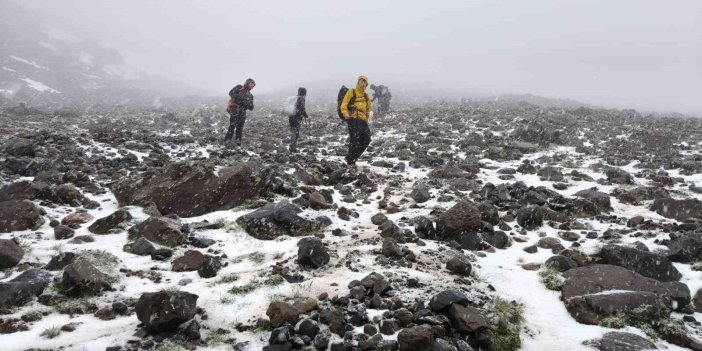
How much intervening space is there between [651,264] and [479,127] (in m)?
15.9

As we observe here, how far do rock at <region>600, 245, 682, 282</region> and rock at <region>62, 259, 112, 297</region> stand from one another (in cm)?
734

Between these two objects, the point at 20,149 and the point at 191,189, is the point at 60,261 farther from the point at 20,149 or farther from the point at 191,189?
the point at 20,149

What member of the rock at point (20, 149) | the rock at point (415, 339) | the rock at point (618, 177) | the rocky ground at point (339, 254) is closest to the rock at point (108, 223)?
the rocky ground at point (339, 254)

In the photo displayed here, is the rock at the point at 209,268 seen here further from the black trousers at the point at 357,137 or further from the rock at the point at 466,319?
the black trousers at the point at 357,137

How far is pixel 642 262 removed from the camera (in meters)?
6.35

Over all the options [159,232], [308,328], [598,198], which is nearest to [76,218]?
[159,232]

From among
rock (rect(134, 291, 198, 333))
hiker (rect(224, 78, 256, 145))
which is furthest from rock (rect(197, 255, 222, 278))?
hiker (rect(224, 78, 256, 145))

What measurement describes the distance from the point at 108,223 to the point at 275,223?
9.57 feet

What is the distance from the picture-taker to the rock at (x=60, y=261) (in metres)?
5.85

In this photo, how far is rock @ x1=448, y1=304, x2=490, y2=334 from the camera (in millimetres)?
4695

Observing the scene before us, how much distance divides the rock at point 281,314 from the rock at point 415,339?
4.09 feet

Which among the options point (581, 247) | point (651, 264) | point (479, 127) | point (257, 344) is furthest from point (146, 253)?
point (479, 127)

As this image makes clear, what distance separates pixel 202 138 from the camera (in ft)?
58.6

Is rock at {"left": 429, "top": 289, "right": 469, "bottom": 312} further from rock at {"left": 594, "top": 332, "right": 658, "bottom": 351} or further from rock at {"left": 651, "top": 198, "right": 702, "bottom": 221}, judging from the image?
rock at {"left": 651, "top": 198, "right": 702, "bottom": 221}
